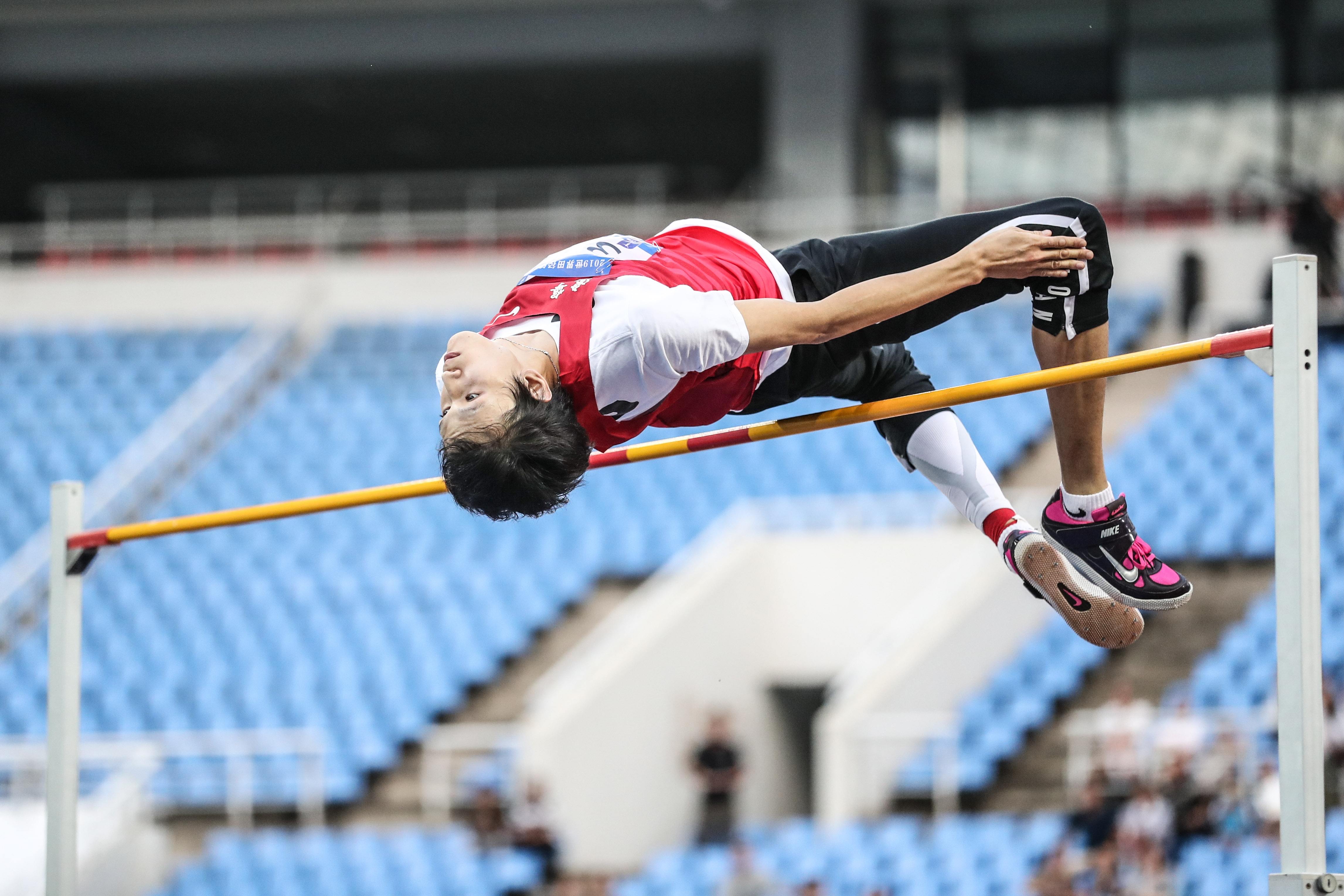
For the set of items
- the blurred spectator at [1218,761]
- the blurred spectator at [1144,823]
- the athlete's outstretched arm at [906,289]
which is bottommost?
the blurred spectator at [1144,823]

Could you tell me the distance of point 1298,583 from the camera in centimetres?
319

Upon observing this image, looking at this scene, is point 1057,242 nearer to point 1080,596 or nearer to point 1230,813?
point 1080,596

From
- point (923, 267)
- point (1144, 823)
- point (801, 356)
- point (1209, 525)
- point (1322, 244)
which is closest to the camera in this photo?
point (923, 267)

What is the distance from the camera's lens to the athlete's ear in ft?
10.5

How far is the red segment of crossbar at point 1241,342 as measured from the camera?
10.5 ft

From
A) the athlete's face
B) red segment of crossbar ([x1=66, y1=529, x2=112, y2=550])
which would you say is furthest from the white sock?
red segment of crossbar ([x1=66, y1=529, x2=112, y2=550])

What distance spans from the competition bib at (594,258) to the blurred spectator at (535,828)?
5559 millimetres

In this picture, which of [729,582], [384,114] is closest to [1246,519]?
[729,582]

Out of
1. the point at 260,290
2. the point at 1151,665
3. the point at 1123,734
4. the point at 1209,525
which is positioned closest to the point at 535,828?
the point at 1123,734

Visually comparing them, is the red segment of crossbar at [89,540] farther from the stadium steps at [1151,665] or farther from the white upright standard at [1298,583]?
the stadium steps at [1151,665]

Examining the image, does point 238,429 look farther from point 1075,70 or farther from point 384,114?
point 1075,70

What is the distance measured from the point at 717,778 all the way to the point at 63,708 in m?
5.10

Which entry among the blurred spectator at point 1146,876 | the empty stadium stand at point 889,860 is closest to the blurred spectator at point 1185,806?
the blurred spectator at point 1146,876

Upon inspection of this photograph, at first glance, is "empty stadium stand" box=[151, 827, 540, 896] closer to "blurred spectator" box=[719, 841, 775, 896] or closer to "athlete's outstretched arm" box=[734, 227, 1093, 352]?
"blurred spectator" box=[719, 841, 775, 896]
